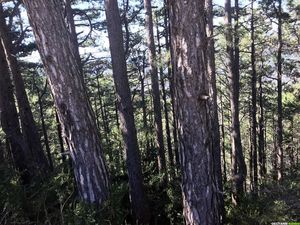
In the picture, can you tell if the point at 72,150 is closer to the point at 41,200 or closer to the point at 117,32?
the point at 41,200

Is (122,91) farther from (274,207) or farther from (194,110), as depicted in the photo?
(274,207)

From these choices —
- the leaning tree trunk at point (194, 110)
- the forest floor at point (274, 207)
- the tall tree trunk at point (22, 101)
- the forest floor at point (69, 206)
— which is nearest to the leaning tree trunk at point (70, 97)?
the forest floor at point (69, 206)

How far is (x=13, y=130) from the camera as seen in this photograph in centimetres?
823

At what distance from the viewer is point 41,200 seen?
534 cm

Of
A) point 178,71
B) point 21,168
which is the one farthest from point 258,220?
point 21,168

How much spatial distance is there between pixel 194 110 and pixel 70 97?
1.85 metres

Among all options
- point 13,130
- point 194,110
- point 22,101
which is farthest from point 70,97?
point 22,101

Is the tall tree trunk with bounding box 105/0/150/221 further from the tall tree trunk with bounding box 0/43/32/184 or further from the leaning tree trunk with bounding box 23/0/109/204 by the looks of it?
the leaning tree trunk with bounding box 23/0/109/204

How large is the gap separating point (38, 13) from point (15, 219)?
10.1 feet

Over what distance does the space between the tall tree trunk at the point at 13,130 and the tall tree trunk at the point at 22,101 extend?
1.04 feet

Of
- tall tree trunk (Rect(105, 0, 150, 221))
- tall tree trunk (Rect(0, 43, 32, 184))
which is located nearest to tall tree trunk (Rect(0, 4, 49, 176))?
tall tree trunk (Rect(0, 43, 32, 184))

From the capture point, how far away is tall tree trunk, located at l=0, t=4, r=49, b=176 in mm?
8883

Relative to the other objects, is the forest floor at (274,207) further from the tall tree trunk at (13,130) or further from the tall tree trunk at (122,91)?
the tall tree trunk at (13,130)

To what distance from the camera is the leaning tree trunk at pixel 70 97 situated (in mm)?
4590
